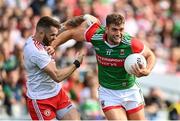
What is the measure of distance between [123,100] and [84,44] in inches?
261

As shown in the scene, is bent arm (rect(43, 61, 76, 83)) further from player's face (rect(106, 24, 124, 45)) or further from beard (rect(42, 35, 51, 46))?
player's face (rect(106, 24, 124, 45))

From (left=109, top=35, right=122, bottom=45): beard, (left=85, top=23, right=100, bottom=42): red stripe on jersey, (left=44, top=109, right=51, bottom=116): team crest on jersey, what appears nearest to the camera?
(left=109, top=35, right=122, bottom=45): beard

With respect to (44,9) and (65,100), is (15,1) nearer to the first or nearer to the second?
(44,9)

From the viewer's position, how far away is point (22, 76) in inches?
639

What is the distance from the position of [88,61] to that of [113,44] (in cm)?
673

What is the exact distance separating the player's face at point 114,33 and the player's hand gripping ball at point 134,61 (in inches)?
11.8

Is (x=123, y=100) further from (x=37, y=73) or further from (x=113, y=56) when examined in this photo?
(x=37, y=73)

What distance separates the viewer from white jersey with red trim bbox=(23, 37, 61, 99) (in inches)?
443

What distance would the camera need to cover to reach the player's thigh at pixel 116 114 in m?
11.4

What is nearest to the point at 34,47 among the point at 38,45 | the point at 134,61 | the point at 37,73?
the point at 38,45

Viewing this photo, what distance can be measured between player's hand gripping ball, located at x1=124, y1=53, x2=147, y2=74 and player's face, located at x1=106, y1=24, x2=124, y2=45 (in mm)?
301

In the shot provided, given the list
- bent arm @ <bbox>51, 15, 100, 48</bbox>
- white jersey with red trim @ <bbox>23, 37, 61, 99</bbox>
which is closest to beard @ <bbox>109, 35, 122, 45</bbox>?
bent arm @ <bbox>51, 15, 100, 48</bbox>

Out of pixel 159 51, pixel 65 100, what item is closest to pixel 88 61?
pixel 159 51

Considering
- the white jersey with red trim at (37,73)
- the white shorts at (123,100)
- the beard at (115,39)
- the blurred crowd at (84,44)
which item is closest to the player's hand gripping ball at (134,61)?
the beard at (115,39)
